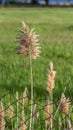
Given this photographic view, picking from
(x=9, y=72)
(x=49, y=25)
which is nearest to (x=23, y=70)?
(x=9, y=72)

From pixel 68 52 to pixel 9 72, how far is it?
113 inches

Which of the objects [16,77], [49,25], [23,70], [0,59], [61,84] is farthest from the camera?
[49,25]

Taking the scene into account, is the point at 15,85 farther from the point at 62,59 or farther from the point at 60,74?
the point at 62,59

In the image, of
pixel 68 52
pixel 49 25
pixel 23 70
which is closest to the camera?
pixel 23 70

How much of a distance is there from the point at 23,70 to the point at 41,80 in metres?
0.79

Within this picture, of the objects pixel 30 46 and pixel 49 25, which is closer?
pixel 30 46

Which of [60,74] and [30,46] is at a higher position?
[30,46]

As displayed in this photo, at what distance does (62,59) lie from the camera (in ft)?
31.2

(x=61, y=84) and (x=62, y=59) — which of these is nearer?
(x=61, y=84)

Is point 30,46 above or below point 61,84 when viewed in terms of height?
above

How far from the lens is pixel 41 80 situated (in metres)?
7.08

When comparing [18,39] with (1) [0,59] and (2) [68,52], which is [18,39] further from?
(2) [68,52]

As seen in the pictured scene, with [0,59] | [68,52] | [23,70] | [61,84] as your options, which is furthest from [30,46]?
[68,52]

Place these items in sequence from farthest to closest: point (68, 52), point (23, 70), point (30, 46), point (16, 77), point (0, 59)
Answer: point (68, 52), point (0, 59), point (23, 70), point (16, 77), point (30, 46)
